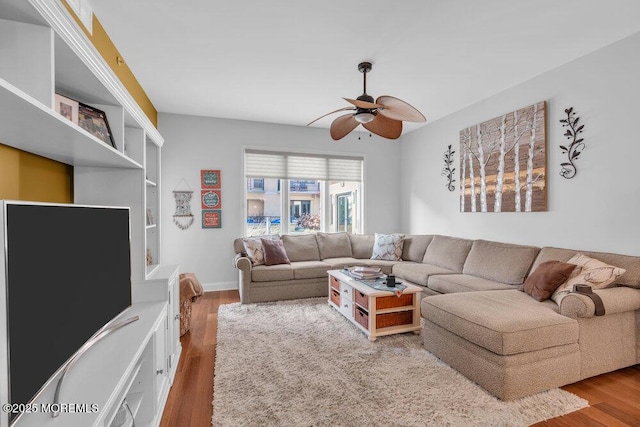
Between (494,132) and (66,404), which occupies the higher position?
(494,132)

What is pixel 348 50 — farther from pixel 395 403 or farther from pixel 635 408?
pixel 635 408

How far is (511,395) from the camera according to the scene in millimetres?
1850

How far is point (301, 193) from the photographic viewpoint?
5.20m

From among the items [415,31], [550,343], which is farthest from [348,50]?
[550,343]

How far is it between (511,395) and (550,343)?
0.43 metres

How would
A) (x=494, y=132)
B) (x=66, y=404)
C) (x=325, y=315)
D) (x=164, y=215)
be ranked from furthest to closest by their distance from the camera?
(x=164, y=215)
(x=494, y=132)
(x=325, y=315)
(x=66, y=404)

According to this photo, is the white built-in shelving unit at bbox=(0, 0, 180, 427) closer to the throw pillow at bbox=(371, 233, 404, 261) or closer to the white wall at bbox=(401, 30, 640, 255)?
the throw pillow at bbox=(371, 233, 404, 261)

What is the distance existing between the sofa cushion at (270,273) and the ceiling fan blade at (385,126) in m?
2.10

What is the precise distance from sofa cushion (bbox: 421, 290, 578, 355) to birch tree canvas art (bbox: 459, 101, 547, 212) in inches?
56.0

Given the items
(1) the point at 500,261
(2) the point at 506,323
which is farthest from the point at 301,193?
(2) the point at 506,323

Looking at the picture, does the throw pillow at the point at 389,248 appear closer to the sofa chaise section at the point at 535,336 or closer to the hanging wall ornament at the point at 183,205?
the sofa chaise section at the point at 535,336

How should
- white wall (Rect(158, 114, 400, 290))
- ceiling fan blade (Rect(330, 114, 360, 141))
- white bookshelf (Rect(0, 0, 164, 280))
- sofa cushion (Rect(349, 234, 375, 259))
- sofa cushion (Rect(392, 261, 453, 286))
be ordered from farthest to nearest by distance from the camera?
sofa cushion (Rect(349, 234, 375, 259)) < white wall (Rect(158, 114, 400, 290)) < sofa cushion (Rect(392, 261, 453, 286)) < ceiling fan blade (Rect(330, 114, 360, 141)) < white bookshelf (Rect(0, 0, 164, 280))

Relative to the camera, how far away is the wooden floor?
1.73 meters

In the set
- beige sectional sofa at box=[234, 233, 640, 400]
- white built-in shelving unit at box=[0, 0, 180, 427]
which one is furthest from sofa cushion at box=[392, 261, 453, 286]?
white built-in shelving unit at box=[0, 0, 180, 427]
